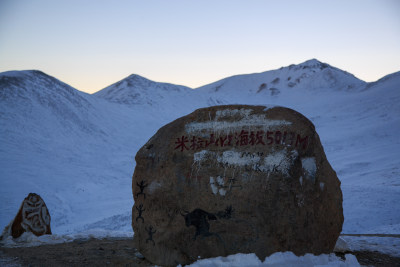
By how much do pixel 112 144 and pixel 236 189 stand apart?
19.0 m

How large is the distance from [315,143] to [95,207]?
10.8 m

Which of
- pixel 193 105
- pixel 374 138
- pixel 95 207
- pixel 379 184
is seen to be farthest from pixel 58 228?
pixel 193 105

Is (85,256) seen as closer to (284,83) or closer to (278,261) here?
(278,261)

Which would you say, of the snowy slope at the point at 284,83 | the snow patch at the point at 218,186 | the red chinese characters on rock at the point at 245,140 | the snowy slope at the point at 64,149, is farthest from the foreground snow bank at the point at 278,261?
the snowy slope at the point at 284,83

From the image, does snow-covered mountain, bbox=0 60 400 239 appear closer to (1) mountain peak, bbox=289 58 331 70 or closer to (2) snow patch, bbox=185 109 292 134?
(2) snow patch, bbox=185 109 292 134

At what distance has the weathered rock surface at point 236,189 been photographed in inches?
190

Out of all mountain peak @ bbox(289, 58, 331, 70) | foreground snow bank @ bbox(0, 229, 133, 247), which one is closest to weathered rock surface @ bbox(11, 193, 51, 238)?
foreground snow bank @ bbox(0, 229, 133, 247)

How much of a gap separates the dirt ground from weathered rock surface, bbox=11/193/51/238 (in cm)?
70

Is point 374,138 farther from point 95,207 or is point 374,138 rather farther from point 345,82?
point 345,82

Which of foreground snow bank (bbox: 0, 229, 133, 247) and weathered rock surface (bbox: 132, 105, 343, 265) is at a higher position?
weathered rock surface (bbox: 132, 105, 343, 265)

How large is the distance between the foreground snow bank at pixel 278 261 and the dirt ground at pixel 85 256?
920 millimetres

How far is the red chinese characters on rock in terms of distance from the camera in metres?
5.13

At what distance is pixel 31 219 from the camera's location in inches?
299

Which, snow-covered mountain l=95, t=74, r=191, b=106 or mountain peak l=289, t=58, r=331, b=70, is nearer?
snow-covered mountain l=95, t=74, r=191, b=106
